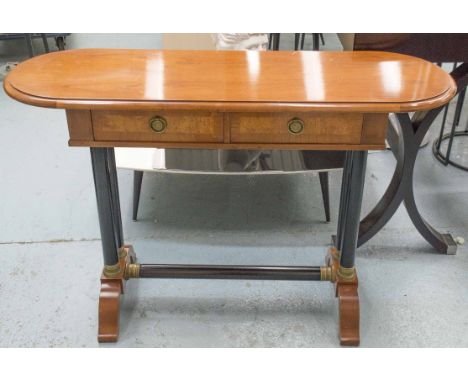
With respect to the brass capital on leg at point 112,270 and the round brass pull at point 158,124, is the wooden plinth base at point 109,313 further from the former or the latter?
the round brass pull at point 158,124

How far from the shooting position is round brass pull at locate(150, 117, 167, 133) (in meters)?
1.28

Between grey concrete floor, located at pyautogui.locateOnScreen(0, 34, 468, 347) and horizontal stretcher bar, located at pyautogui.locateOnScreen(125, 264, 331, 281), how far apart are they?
131 mm

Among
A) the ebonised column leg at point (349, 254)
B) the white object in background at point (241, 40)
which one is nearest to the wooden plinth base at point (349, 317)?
the ebonised column leg at point (349, 254)

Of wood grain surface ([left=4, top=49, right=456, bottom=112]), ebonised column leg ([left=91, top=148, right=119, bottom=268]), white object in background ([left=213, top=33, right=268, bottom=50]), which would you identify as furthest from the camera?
white object in background ([left=213, top=33, right=268, bottom=50])

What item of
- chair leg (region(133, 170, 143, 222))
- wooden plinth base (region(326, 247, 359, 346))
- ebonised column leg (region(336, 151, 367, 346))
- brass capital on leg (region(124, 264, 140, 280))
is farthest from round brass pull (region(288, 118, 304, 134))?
chair leg (region(133, 170, 143, 222))

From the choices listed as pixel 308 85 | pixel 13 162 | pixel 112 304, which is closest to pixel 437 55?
pixel 308 85

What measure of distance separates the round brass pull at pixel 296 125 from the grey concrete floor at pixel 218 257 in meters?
0.74

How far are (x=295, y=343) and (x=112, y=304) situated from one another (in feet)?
1.99

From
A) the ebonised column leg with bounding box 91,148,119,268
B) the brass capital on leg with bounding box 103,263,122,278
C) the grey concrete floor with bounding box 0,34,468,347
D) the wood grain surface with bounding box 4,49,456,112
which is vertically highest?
the wood grain surface with bounding box 4,49,456,112

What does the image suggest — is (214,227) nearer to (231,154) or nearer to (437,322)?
(231,154)

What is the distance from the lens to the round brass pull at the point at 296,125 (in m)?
1.28

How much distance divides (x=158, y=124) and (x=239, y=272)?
659 mm

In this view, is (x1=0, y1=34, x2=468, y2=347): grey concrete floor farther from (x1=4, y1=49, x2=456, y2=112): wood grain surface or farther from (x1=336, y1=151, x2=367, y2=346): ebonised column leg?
(x1=4, y1=49, x2=456, y2=112): wood grain surface

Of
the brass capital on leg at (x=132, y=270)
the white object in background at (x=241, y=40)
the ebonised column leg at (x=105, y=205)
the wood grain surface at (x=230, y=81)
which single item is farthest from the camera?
the white object in background at (x=241, y=40)
